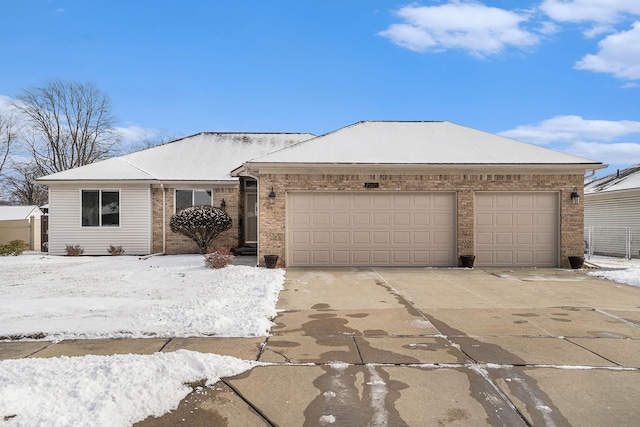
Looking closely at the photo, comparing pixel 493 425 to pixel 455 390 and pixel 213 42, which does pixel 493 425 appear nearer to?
pixel 455 390

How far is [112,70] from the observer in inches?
819

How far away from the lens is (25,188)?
38156 millimetres

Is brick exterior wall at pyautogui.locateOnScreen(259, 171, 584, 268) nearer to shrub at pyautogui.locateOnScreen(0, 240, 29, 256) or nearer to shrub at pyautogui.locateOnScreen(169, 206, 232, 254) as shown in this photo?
shrub at pyautogui.locateOnScreen(169, 206, 232, 254)

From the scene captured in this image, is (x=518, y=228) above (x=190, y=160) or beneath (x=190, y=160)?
beneath

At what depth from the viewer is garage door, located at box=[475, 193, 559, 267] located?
13.0 m

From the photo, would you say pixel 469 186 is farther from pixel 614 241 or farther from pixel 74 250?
pixel 74 250

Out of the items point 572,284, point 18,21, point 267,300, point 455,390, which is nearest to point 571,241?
point 572,284

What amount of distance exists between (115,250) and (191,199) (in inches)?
136

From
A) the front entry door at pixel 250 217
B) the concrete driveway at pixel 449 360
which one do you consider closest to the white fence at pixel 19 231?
the front entry door at pixel 250 217

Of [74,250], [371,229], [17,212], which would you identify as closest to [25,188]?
[17,212]

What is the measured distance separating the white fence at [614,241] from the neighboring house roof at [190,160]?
45.3ft

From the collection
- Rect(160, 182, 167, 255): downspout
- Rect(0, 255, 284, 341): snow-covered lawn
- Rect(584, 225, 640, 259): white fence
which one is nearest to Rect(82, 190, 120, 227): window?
Rect(160, 182, 167, 255): downspout

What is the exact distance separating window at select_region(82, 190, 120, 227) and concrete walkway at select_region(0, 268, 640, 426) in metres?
11.1

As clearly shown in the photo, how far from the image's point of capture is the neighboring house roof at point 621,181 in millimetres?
17848
